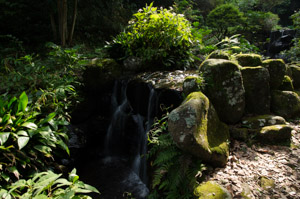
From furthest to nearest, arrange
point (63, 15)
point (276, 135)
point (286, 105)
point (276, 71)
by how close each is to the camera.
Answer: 1. point (63, 15)
2. point (276, 71)
3. point (286, 105)
4. point (276, 135)

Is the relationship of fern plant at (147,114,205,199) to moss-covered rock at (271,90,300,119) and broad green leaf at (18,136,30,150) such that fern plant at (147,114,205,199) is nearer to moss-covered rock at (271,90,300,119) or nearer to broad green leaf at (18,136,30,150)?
broad green leaf at (18,136,30,150)

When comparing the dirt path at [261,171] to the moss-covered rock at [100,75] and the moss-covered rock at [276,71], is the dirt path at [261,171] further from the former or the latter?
the moss-covered rock at [100,75]

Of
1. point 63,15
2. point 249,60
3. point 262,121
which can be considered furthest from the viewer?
point 63,15

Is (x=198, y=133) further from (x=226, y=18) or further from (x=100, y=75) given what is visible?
(x=226, y=18)

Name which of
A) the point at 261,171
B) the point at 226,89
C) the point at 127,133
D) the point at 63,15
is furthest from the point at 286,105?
the point at 63,15

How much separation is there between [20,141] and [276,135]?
13.9 feet

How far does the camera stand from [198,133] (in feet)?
8.89

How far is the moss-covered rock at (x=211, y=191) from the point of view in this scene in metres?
2.35

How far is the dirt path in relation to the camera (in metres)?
2.46

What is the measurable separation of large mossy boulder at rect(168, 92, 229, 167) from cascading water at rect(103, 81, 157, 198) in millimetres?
1631

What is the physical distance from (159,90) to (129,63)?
6.65 feet

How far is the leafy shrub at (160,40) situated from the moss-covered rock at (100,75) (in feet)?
2.33

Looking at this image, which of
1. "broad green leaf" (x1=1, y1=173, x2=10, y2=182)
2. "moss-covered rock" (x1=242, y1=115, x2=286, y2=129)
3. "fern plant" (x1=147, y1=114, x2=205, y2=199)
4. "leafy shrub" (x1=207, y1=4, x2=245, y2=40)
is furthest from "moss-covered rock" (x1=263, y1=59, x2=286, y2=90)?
"leafy shrub" (x1=207, y1=4, x2=245, y2=40)

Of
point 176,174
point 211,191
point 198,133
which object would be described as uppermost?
point 198,133
